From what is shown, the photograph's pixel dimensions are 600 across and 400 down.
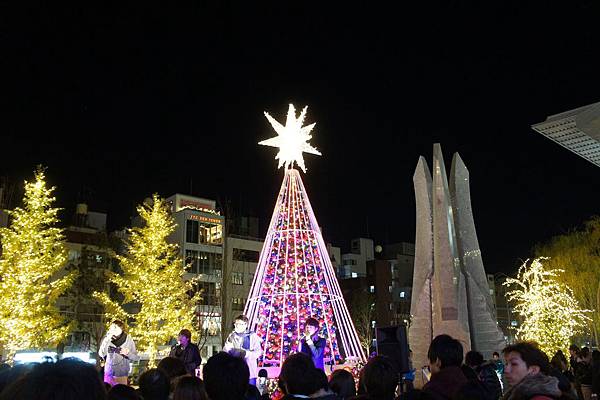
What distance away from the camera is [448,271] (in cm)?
1501

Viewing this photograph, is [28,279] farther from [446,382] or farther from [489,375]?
[446,382]

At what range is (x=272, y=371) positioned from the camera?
13.6 metres

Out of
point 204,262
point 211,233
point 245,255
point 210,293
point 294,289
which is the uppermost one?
point 211,233

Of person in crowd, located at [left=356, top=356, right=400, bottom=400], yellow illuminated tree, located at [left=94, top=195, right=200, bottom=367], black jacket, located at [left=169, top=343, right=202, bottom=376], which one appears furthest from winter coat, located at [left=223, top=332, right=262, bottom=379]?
yellow illuminated tree, located at [left=94, top=195, right=200, bottom=367]

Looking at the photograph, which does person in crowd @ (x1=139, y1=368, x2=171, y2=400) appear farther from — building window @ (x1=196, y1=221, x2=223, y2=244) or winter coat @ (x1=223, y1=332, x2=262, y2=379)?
building window @ (x1=196, y1=221, x2=223, y2=244)

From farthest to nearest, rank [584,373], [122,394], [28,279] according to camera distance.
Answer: [28,279] → [584,373] → [122,394]

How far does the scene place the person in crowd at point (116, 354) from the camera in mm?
8641

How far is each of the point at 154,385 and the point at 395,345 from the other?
4391mm

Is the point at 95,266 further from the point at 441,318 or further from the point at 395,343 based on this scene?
the point at 395,343

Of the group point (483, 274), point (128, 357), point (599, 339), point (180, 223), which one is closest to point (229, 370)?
point (128, 357)

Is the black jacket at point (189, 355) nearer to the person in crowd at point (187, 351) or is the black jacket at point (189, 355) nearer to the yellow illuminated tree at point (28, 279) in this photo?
the person in crowd at point (187, 351)

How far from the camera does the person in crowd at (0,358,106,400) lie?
1664mm

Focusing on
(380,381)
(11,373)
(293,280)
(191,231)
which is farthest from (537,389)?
(191,231)

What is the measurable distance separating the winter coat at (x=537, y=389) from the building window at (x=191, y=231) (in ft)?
134
